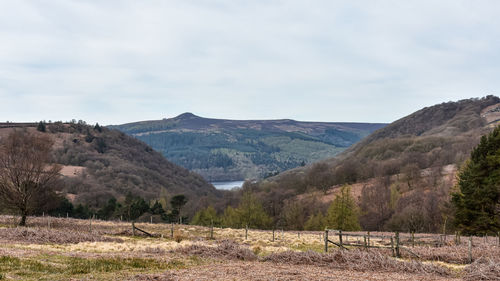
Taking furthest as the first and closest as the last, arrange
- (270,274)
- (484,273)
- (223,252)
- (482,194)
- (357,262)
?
(482,194)
(223,252)
(357,262)
(484,273)
(270,274)

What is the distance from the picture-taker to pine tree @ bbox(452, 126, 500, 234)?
172 feet

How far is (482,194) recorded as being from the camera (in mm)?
53375

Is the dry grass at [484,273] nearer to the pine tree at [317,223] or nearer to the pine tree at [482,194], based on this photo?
the pine tree at [482,194]

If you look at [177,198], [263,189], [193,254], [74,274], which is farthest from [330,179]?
[74,274]

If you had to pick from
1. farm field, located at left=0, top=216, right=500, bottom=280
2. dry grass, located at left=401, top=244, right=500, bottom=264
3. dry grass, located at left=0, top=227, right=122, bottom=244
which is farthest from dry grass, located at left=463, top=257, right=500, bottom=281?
dry grass, located at left=0, top=227, right=122, bottom=244

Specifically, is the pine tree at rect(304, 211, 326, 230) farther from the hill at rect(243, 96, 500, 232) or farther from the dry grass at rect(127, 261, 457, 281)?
the dry grass at rect(127, 261, 457, 281)

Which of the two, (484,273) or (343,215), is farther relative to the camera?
(343,215)

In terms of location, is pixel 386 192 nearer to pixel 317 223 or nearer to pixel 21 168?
pixel 317 223

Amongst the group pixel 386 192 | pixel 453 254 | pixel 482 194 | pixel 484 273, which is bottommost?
pixel 453 254

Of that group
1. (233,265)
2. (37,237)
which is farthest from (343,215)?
(233,265)

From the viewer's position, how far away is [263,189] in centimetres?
15000

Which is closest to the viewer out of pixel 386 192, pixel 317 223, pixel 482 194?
pixel 482 194

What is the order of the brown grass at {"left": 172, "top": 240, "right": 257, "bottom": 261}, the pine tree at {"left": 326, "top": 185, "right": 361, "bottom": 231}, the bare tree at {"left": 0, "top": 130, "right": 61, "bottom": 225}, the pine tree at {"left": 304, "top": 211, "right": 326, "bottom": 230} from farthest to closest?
the pine tree at {"left": 304, "top": 211, "right": 326, "bottom": 230} < the pine tree at {"left": 326, "top": 185, "right": 361, "bottom": 231} < the bare tree at {"left": 0, "top": 130, "right": 61, "bottom": 225} < the brown grass at {"left": 172, "top": 240, "right": 257, "bottom": 261}

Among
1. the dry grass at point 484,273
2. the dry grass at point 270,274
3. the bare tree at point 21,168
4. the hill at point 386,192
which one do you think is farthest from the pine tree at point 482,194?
the bare tree at point 21,168
